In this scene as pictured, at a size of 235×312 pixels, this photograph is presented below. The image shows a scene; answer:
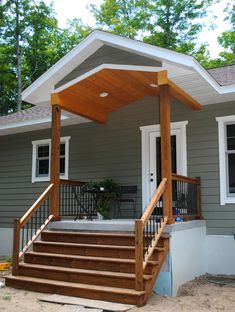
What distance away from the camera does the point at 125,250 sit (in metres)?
5.61

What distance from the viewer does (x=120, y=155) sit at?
8562 millimetres

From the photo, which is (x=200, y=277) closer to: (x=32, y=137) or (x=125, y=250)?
(x=125, y=250)

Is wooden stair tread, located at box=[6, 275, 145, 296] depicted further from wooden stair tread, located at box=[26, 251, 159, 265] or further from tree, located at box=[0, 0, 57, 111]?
tree, located at box=[0, 0, 57, 111]

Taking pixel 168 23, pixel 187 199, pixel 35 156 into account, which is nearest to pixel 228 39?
pixel 168 23

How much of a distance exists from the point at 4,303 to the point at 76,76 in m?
4.22

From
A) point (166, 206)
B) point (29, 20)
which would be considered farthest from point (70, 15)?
point (166, 206)

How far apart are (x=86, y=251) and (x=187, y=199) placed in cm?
212

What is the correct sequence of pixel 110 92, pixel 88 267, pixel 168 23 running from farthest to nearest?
pixel 168 23 → pixel 110 92 → pixel 88 267

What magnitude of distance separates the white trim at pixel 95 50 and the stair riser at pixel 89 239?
2.78 m

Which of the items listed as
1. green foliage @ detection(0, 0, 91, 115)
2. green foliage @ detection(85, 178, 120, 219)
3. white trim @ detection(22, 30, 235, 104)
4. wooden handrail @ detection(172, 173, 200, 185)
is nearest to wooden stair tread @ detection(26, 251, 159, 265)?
wooden handrail @ detection(172, 173, 200, 185)

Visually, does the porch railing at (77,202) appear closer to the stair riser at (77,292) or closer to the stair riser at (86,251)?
the stair riser at (86,251)

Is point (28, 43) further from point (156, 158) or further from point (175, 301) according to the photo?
A: point (175, 301)

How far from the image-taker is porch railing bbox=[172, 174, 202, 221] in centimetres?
662

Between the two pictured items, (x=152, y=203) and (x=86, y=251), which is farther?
(x=86, y=251)
